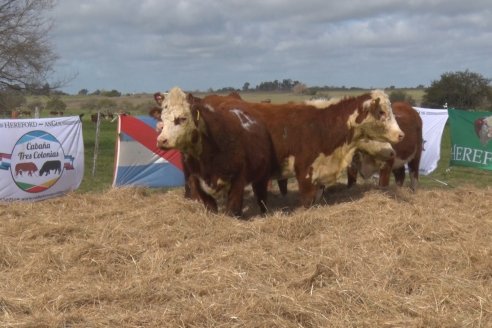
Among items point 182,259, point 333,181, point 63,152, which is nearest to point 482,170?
point 333,181

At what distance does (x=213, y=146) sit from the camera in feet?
22.5

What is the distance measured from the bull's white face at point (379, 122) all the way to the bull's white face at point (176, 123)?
2.37m

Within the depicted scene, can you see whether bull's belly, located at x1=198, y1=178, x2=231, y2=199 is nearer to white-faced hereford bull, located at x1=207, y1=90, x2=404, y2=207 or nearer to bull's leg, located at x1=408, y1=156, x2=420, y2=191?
white-faced hereford bull, located at x1=207, y1=90, x2=404, y2=207

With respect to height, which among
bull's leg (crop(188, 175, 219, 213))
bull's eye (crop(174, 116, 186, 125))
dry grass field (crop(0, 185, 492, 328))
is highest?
bull's eye (crop(174, 116, 186, 125))

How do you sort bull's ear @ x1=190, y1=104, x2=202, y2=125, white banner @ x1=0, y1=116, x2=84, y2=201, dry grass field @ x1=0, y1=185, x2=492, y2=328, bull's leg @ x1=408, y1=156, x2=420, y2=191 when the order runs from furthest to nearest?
bull's leg @ x1=408, y1=156, x2=420, y2=191, white banner @ x1=0, y1=116, x2=84, y2=201, bull's ear @ x1=190, y1=104, x2=202, y2=125, dry grass field @ x1=0, y1=185, x2=492, y2=328

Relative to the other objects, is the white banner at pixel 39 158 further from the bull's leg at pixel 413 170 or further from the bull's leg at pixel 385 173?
the bull's leg at pixel 413 170

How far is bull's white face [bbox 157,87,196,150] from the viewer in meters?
6.45

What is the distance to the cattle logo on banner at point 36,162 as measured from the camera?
8.50 meters

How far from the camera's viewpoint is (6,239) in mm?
5781

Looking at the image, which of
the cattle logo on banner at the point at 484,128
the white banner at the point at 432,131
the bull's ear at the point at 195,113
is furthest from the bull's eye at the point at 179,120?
the cattle logo on banner at the point at 484,128

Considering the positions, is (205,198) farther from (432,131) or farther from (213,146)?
(432,131)

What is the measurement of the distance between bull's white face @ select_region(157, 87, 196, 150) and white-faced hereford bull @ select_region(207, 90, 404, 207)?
1196mm

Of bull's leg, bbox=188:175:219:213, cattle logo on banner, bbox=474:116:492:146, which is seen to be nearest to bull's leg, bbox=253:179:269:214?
bull's leg, bbox=188:175:219:213

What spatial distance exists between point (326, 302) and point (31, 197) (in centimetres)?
590
